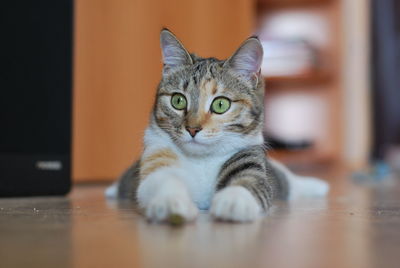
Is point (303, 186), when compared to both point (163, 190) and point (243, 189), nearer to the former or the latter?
point (243, 189)

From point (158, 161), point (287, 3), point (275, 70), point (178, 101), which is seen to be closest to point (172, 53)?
point (178, 101)

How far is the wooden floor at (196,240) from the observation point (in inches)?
26.0

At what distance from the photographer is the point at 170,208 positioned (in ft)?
2.87

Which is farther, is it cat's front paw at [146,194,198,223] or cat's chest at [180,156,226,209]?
cat's chest at [180,156,226,209]

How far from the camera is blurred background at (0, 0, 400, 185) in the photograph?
7.01ft

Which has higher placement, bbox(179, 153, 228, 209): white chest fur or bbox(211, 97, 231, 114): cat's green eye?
bbox(211, 97, 231, 114): cat's green eye

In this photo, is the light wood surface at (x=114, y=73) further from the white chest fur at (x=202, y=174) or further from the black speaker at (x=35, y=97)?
the white chest fur at (x=202, y=174)

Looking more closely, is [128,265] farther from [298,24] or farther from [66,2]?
[298,24]

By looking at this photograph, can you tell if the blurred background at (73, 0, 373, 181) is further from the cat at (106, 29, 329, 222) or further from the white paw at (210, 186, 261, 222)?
the white paw at (210, 186, 261, 222)

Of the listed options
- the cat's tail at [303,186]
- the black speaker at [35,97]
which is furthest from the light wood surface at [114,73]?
the cat's tail at [303,186]

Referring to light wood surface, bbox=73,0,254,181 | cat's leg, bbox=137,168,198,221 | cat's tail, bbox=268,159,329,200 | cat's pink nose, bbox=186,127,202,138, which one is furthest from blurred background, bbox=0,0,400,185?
cat's leg, bbox=137,168,198,221

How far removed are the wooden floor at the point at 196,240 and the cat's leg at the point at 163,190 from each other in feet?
0.08

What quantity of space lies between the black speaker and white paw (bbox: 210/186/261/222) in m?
0.74

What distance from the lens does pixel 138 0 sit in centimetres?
224
